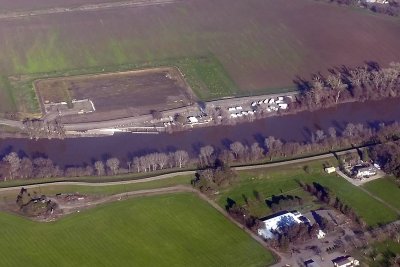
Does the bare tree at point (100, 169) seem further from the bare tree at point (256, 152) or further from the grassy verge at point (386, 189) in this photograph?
the grassy verge at point (386, 189)

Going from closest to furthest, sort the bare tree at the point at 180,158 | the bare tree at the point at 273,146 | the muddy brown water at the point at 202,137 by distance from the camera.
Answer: the bare tree at the point at 180,158 < the bare tree at the point at 273,146 < the muddy brown water at the point at 202,137

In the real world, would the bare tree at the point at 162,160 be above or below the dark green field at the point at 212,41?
below

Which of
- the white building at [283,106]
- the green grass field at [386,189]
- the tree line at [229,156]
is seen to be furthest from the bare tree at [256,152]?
the white building at [283,106]

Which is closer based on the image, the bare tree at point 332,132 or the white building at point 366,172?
the white building at point 366,172

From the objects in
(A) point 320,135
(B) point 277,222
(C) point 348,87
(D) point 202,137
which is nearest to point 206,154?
(D) point 202,137

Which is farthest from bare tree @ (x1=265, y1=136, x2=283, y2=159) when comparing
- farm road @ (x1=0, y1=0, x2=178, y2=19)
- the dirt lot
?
farm road @ (x1=0, y1=0, x2=178, y2=19)
